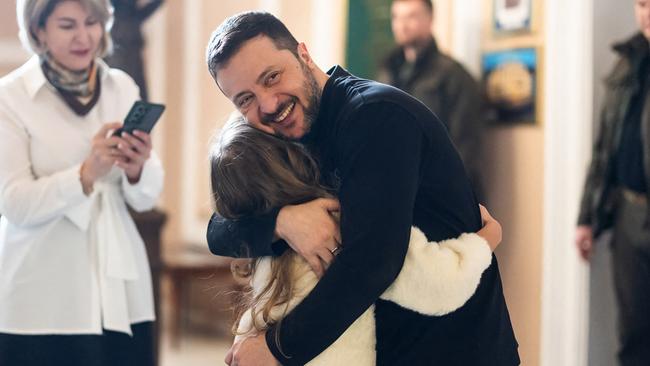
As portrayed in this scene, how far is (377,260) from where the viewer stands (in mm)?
1430

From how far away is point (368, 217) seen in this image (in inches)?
56.2

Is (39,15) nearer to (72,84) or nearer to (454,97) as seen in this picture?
(72,84)

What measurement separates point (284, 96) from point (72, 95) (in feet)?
3.31

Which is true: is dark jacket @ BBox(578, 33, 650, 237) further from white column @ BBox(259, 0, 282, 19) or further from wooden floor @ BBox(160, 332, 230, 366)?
wooden floor @ BBox(160, 332, 230, 366)

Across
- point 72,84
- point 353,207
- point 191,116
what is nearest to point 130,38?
point 72,84

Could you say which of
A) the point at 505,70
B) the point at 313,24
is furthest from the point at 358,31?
the point at 505,70

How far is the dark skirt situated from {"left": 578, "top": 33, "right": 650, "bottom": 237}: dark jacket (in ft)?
5.70

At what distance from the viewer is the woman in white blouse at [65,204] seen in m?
2.28

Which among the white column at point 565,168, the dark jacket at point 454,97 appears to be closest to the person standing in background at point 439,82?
the dark jacket at point 454,97

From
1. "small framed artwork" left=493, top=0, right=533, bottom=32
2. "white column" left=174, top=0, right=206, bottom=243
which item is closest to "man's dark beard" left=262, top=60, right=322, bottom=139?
"small framed artwork" left=493, top=0, right=533, bottom=32

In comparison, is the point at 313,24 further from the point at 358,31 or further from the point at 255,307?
the point at 255,307

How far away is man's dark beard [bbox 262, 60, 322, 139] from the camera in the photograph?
1537mm

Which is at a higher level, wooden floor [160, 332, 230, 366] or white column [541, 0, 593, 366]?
white column [541, 0, 593, 366]

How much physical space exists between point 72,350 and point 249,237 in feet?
3.15
